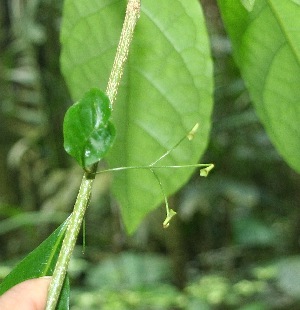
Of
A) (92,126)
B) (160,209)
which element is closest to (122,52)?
(92,126)

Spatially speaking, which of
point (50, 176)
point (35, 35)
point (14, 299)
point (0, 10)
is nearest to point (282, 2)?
point (14, 299)

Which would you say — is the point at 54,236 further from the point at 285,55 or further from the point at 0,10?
the point at 0,10

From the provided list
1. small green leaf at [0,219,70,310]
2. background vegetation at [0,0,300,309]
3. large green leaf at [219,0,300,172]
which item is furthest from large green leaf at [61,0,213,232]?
background vegetation at [0,0,300,309]

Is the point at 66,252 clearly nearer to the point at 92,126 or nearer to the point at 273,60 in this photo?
the point at 92,126

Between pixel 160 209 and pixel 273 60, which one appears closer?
pixel 273 60

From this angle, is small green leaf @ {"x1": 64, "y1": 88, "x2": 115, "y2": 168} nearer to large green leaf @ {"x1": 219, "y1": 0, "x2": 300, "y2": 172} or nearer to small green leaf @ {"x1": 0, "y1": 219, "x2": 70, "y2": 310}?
small green leaf @ {"x1": 0, "y1": 219, "x2": 70, "y2": 310}

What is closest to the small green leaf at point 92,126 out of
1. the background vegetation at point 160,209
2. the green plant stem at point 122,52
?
the green plant stem at point 122,52
